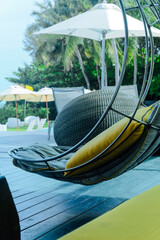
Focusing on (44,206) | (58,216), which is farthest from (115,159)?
(44,206)

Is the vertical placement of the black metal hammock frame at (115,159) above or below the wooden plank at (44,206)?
above

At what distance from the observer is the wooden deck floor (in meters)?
1.54

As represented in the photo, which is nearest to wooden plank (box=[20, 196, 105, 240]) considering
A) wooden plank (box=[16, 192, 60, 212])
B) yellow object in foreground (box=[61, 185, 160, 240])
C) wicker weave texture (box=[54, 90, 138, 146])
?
wooden plank (box=[16, 192, 60, 212])

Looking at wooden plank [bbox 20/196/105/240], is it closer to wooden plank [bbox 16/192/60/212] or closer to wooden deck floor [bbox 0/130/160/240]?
wooden deck floor [bbox 0/130/160/240]

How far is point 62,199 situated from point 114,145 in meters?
0.72

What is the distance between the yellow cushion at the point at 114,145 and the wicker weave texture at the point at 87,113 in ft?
4.24

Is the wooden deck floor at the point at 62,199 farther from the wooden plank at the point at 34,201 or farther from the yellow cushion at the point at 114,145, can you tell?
the yellow cushion at the point at 114,145

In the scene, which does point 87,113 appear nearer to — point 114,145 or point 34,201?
point 34,201

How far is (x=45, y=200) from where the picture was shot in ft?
6.33

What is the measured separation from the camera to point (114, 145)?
1.35 meters

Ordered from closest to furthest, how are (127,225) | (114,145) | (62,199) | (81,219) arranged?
(127,225)
(114,145)
(81,219)
(62,199)

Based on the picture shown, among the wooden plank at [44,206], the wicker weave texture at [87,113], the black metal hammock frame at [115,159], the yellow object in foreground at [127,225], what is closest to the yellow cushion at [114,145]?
the black metal hammock frame at [115,159]

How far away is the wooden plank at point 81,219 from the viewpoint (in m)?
1.45

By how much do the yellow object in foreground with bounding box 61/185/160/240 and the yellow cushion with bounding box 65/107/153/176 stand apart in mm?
207
